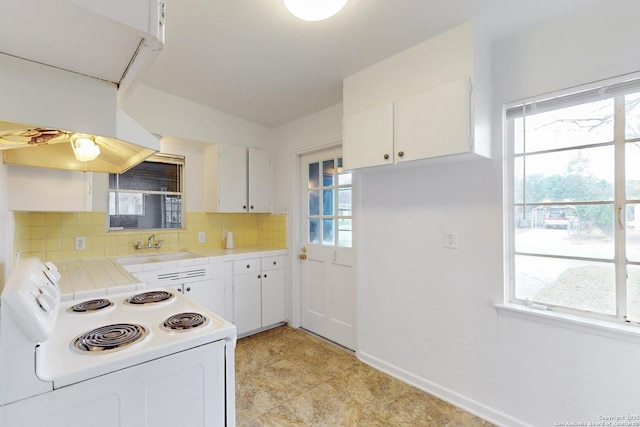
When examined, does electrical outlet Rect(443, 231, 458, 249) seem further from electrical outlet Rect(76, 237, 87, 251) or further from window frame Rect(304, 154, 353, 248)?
electrical outlet Rect(76, 237, 87, 251)

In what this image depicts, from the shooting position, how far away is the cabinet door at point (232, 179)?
3258mm

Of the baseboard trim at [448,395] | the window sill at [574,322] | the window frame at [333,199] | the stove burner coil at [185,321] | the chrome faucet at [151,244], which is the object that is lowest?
the baseboard trim at [448,395]

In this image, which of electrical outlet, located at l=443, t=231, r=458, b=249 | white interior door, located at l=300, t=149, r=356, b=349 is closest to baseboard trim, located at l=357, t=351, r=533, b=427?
white interior door, located at l=300, t=149, r=356, b=349

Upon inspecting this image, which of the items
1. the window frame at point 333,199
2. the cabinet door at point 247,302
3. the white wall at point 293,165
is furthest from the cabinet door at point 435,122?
the cabinet door at point 247,302

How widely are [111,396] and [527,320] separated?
6.73 feet

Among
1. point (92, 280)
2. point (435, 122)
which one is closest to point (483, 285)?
point (435, 122)

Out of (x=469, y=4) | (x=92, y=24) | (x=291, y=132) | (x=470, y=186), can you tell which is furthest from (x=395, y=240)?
(x=92, y=24)

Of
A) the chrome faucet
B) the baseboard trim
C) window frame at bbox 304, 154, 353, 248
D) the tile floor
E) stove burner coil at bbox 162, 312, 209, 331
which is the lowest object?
the tile floor

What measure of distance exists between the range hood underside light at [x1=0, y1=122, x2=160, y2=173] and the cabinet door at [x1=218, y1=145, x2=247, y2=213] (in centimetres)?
151

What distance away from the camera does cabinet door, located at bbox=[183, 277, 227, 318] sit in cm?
282

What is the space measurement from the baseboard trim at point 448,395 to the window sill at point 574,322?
2.06 feet

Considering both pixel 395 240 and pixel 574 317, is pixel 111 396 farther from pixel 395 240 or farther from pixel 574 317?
pixel 574 317

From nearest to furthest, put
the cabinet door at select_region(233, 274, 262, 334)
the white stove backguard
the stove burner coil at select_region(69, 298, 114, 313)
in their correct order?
the white stove backguard < the stove burner coil at select_region(69, 298, 114, 313) < the cabinet door at select_region(233, 274, 262, 334)

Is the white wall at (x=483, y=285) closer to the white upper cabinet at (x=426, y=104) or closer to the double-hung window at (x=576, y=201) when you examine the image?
the double-hung window at (x=576, y=201)
